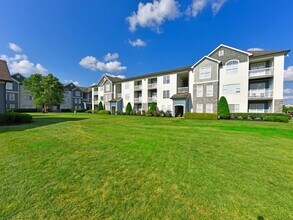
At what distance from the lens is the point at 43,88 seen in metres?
42.8

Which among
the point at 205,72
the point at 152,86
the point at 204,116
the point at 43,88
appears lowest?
the point at 204,116

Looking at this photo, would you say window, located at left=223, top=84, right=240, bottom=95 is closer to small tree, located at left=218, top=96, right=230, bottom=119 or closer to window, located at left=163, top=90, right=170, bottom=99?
small tree, located at left=218, top=96, right=230, bottom=119

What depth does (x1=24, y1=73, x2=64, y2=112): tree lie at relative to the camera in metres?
42.1

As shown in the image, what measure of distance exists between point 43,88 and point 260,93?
5180 centimetres

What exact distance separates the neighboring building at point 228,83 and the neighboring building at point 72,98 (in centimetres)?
4413

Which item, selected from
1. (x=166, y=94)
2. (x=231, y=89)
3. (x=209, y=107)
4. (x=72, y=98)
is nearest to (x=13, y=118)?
(x=166, y=94)

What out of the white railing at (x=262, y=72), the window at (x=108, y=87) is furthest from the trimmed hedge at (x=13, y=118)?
the window at (x=108, y=87)

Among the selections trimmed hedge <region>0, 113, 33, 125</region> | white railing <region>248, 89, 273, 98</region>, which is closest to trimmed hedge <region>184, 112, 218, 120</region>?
white railing <region>248, 89, 273, 98</region>

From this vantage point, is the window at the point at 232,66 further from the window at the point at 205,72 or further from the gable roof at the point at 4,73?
the gable roof at the point at 4,73

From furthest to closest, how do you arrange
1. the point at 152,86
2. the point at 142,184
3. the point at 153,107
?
the point at 152,86
the point at 153,107
the point at 142,184

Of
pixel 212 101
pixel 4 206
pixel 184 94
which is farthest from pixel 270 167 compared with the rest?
pixel 184 94

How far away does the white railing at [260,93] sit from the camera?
21141mm

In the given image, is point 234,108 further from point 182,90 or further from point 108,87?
point 108,87

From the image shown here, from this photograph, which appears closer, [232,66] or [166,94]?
[232,66]
